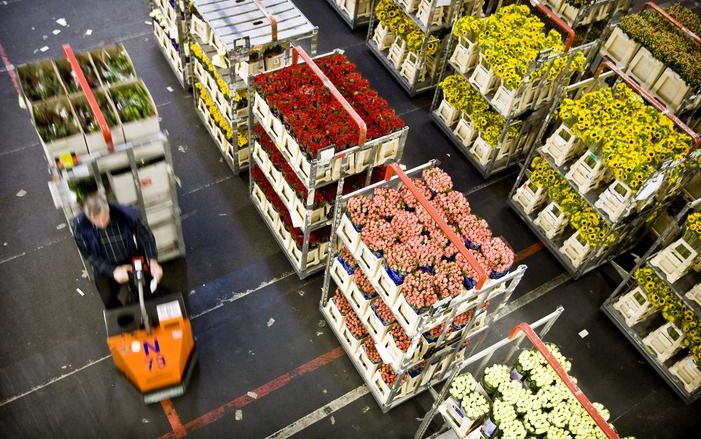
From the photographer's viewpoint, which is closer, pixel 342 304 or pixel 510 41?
pixel 342 304

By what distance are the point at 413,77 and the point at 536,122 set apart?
2.49 metres

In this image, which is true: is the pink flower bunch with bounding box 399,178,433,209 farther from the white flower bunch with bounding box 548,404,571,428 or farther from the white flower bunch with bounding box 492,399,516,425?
the white flower bunch with bounding box 548,404,571,428

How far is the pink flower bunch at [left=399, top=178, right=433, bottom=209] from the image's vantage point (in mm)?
6656

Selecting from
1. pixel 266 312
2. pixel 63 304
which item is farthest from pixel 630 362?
pixel 63 304

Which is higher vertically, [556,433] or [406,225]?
[406,225]

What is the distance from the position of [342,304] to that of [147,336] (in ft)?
7.86

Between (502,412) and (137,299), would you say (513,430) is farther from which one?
(137,299)

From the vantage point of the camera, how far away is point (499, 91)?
9.17 meters

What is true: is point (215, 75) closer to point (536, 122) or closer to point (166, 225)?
point (166, 225)

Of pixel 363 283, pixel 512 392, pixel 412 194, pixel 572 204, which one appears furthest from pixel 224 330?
pixel 572 204

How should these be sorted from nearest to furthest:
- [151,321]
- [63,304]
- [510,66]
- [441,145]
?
[151,321], [63,304], [510,66], [441,145]

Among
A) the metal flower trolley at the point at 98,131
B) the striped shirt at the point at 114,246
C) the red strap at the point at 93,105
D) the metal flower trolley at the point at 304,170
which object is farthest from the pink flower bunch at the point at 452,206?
the red strap at the point at 93,105

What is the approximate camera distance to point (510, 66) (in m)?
8.80

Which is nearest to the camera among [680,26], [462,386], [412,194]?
[462,386]
